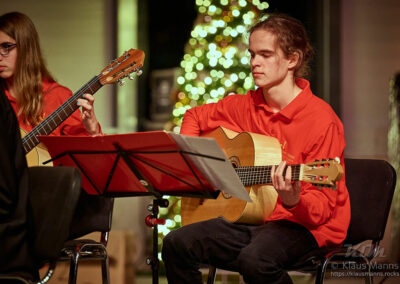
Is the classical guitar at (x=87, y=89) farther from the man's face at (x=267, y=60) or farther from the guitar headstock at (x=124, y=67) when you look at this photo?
the man's face at (x=267, y=60)

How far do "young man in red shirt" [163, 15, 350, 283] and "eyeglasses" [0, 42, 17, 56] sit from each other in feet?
3.71

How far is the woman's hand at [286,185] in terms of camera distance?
88.4 inches

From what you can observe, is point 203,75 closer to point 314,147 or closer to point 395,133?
point 395,133

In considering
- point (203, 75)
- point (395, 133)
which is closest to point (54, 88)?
point (203, 75)

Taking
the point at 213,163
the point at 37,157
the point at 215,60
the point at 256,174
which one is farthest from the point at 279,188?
the point at 215,60

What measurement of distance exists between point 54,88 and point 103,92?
2.59m

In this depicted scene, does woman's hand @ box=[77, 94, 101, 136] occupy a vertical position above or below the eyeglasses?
below

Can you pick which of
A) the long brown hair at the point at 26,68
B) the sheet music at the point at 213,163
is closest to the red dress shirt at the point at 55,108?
the long brown hair at the point at 26,68

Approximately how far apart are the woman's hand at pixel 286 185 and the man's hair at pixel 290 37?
0.71 m

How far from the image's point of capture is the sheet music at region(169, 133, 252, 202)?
208 cm

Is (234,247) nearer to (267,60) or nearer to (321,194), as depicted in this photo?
(321,194)

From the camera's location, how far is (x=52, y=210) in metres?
1.97

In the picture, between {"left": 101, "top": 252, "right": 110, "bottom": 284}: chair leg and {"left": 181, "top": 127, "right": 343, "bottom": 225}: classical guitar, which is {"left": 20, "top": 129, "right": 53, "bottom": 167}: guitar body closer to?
{"left": 101, "top": 252, "right": 110, "bottom": 284}: chair leg

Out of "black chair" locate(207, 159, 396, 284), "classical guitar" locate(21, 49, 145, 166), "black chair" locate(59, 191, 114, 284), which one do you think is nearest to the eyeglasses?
"classical guitar" locate(21, 49, 145, 166)
